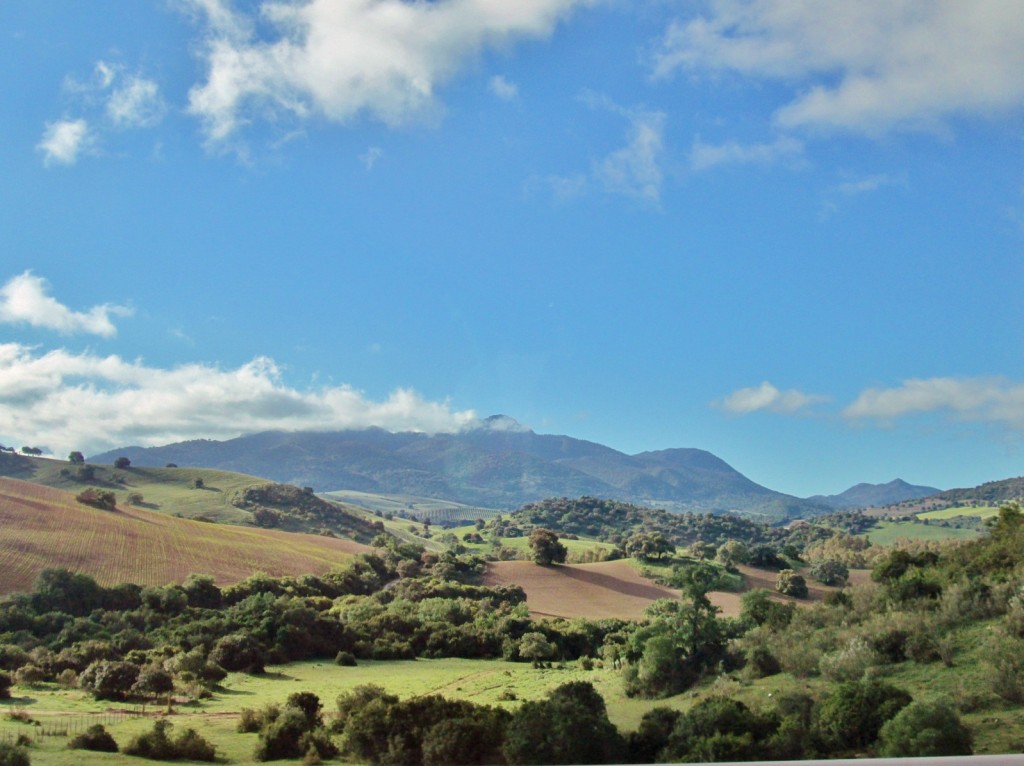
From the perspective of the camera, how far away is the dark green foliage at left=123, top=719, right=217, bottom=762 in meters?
9.12

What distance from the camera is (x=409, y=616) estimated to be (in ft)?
86.5

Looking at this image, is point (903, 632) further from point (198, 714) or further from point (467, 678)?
point (198, 714)

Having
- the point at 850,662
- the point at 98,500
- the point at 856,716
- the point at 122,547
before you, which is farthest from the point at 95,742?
the point at 98,500

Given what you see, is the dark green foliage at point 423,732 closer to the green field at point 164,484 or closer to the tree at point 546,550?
the tree at point 546,550

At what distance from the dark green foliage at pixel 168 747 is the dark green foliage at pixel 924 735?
27.7 ft

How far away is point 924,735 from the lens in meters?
9.02

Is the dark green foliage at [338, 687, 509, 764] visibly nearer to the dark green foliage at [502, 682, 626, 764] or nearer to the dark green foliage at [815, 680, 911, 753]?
the dark green foliage at [502, 682, 626, 764]

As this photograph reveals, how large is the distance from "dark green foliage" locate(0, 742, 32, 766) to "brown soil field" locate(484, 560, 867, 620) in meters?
28.4

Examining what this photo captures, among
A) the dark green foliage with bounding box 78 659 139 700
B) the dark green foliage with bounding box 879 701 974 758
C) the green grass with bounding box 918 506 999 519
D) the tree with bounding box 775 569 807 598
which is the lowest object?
the tree with bounding box 775 569 807 598

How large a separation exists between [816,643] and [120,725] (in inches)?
511

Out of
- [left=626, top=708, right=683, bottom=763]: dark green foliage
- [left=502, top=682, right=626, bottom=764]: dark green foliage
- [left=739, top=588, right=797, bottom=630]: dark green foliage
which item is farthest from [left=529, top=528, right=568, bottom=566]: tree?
[left=502, top=682, right=626, bottom=764]: dark green foliage

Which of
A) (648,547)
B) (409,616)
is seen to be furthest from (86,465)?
(409,616)

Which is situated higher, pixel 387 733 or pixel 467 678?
pixel 387 733

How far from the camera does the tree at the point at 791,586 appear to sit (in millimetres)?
43031
